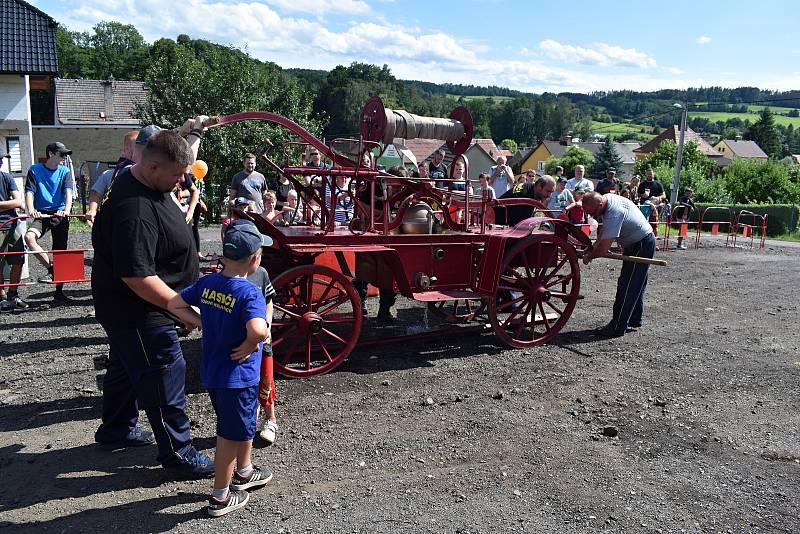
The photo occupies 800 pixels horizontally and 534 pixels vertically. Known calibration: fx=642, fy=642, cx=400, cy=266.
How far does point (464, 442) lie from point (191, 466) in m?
1.85

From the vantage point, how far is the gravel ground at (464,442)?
3600 mm

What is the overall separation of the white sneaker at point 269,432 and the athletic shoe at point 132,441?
28.1 inches

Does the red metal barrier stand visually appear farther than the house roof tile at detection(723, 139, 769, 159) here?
No

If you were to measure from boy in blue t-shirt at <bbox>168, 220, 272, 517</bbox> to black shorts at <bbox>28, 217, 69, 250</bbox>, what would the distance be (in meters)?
5.38

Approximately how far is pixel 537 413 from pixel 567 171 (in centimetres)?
7066

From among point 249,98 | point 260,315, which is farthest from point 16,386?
point 249,98

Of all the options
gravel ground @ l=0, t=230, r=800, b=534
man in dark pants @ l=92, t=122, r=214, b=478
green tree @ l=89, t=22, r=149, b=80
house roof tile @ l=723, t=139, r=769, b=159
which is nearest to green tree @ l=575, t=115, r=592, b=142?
house roof tile @ l=723, t=139, r=769, b=159

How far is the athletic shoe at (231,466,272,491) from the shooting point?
3664 mm

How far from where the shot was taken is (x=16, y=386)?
5.33 meters

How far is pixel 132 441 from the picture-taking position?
4.25 metres

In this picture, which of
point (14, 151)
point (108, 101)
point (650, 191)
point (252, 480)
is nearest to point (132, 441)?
point (252, 480)

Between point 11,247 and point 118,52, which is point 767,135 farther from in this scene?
point 11,247

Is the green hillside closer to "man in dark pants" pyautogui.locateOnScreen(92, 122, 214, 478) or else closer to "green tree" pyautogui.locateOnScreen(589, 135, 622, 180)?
"green tree" pyautogui.locateOnScreen(589, 135, 622, 180)

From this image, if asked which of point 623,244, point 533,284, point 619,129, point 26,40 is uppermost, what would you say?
point 619,129
